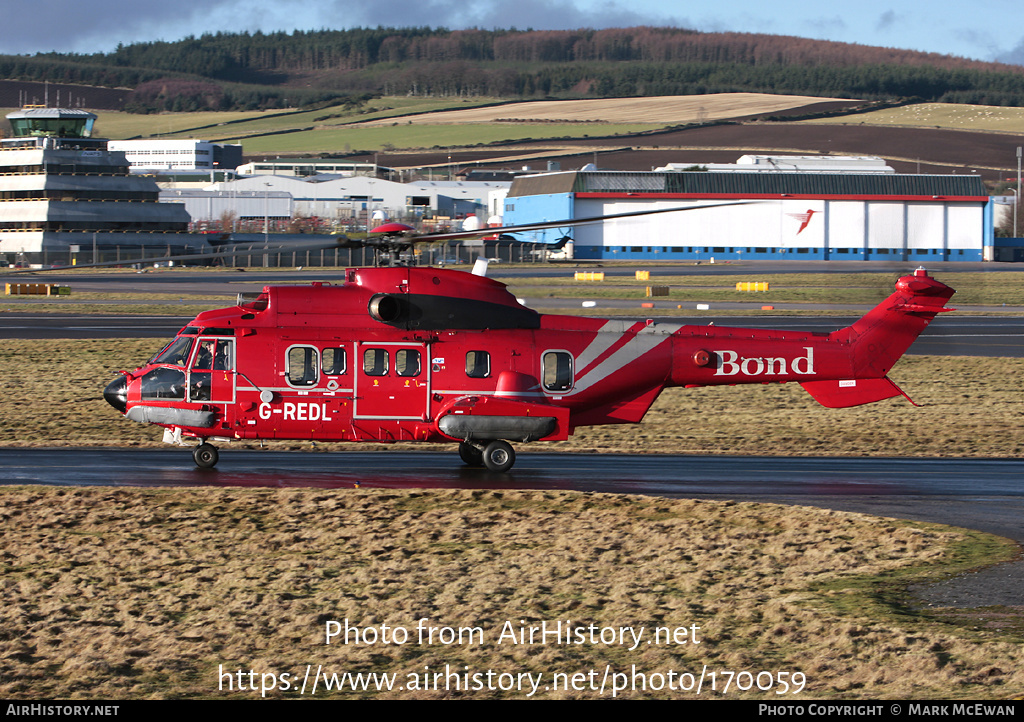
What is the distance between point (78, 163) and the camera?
348ft

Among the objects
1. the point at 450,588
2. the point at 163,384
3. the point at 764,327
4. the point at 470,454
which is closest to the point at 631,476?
the point at 470,454

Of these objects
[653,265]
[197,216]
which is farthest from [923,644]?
[197,216]

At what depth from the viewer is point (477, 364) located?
19.9m

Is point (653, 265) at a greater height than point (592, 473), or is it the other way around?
point (653, 265)

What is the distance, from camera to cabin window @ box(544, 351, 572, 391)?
66.0 feet

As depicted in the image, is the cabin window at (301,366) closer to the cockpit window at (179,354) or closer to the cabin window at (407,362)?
the cabin window at (407,362)

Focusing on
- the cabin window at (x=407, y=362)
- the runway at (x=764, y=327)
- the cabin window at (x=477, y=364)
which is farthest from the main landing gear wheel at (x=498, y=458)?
the runway at (x=764, y=327)

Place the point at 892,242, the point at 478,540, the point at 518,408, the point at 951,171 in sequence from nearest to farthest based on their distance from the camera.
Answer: the point at 478,540
the point at 518,408
the point at 892,242
the point at 951,171

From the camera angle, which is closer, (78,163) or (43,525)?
(43,525)

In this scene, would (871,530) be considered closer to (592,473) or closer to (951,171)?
(592,473)

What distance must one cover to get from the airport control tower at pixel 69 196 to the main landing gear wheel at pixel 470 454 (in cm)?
8941

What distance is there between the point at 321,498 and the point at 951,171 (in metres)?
173

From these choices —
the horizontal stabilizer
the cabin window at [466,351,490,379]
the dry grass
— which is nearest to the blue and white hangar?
the horizontal stabilizer

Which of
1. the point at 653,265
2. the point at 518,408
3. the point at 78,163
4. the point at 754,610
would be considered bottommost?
the point at 754,610
